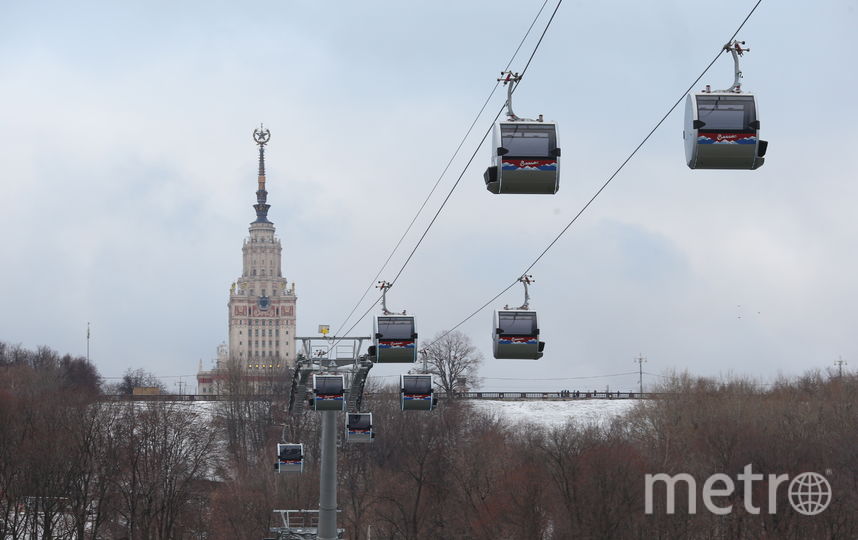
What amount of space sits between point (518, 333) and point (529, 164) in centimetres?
1417

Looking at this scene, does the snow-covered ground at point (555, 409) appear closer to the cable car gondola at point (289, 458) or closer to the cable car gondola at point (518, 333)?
the cable car gondola at point (289, 458)

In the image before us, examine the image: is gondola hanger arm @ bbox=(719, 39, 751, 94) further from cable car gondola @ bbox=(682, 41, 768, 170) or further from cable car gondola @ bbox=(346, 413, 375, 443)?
cable car gondola @ bbox=(346, 413, 375, 443)

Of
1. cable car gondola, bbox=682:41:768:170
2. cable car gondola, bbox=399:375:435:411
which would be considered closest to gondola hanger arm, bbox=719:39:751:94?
cable car gondola, bbox=682:41:768:170

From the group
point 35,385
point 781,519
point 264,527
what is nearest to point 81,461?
point 264,527

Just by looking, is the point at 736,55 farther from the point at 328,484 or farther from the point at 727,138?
the point at 328,484

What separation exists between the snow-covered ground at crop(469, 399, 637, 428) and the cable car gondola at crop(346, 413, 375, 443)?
277ft

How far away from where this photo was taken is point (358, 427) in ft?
210

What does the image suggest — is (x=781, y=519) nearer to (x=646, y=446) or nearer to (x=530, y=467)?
(x=530, y=467)

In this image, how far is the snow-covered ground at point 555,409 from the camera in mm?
152375

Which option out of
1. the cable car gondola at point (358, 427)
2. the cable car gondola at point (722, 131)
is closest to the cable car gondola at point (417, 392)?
the cable car gondola at point (358, 427)

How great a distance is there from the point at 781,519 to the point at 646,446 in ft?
79.7

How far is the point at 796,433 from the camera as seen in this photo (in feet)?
285

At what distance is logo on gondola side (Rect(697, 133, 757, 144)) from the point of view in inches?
930
